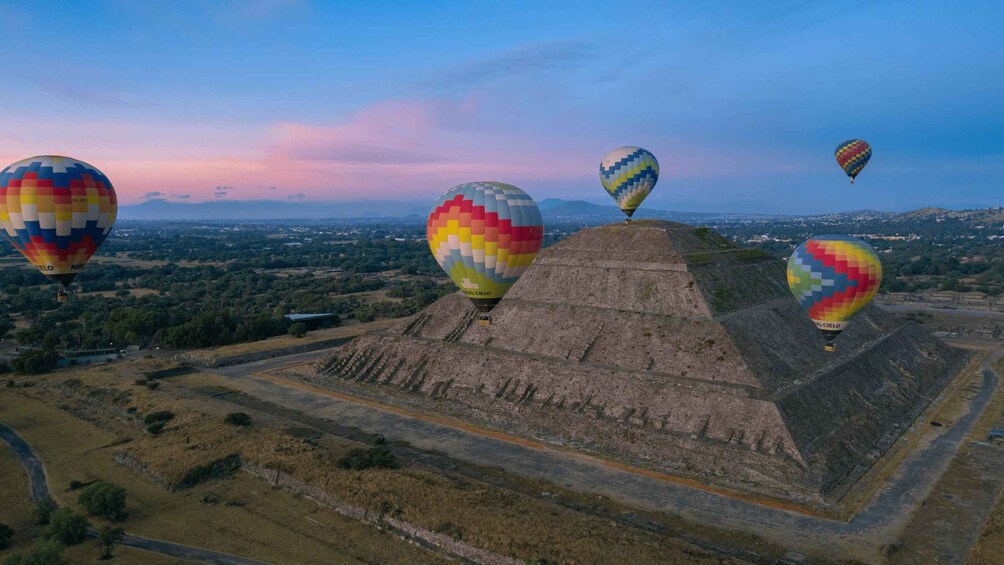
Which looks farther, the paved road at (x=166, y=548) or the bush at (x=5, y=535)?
the bush at (x=5, y=535)

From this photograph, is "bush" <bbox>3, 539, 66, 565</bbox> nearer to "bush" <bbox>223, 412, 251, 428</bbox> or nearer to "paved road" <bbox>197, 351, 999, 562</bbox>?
"bush" <bbox>223, 412, 251, 428</bbox>

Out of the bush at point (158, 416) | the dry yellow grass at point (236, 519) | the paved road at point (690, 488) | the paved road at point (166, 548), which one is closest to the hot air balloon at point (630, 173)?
the paved road at point (690, 488)

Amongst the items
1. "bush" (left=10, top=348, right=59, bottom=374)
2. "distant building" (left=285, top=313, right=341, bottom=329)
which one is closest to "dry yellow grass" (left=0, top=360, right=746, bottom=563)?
"bush" (left=10, top=348, right=59, bottom=374)

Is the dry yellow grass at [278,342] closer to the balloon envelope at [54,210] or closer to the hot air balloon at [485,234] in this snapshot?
the balloon envelope at [54,210]

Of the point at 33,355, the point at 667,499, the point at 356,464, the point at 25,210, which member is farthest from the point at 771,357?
the point at 33,355

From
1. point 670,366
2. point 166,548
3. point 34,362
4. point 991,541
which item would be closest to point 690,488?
point 670,366

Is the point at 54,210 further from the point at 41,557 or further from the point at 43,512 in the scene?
the point at 41,557

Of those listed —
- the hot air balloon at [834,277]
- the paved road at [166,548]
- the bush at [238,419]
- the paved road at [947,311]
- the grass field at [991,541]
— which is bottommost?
the paved road at [166,548]
